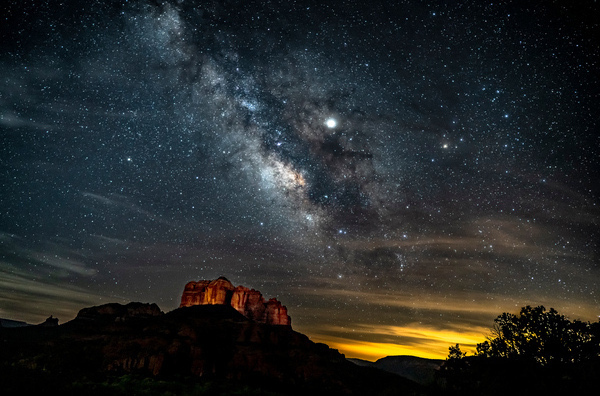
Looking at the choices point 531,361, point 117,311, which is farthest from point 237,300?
point 531,361

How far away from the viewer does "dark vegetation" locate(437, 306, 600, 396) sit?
1106cm

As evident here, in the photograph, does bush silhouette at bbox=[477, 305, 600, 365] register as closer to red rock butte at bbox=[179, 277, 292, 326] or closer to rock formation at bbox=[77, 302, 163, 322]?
rock formation at bbox=[77, 302, 163, 322]

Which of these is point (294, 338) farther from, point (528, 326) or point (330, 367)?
point (528, 326)

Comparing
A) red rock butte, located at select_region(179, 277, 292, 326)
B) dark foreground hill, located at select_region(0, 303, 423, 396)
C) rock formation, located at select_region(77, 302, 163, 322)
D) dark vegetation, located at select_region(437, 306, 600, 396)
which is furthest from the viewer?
red rock butte, located at select_region(179, 277, 292, 326)

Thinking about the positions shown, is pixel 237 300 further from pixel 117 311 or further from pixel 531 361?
pixel 531 361

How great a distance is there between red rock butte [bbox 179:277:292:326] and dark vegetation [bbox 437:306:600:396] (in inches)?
5165

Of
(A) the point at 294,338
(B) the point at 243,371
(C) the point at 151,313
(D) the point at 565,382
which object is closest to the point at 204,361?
(B) the point at 243,371

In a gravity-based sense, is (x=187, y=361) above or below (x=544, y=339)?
below

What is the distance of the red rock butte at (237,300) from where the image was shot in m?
138

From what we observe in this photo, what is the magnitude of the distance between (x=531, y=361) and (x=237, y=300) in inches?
5553

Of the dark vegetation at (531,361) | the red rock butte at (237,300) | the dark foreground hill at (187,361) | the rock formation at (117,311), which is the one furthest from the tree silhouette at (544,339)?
the red rock butte at (237,300)

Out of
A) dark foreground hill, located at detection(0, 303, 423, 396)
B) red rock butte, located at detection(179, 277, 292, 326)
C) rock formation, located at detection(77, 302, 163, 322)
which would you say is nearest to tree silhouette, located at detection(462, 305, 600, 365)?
dark foreground hill, located at detection(0, 303, 423, 396)

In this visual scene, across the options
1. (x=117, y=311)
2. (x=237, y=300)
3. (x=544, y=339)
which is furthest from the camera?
(x=237, y=300)

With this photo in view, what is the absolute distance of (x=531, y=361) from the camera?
14078 millimetres
